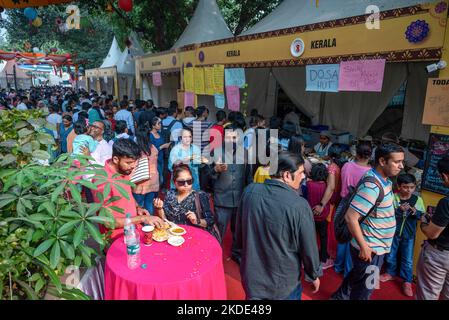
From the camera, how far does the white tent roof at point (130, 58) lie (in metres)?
13.1

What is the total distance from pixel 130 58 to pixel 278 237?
43.3 feet

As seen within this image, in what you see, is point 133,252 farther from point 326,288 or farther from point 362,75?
point 362,75

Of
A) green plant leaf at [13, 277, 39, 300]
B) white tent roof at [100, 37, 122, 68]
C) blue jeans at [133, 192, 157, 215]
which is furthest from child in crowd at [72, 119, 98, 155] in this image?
white tent roof at [100, 37, 122, 68]

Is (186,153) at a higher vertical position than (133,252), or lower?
higher

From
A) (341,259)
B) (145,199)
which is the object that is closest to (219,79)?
(145,199)

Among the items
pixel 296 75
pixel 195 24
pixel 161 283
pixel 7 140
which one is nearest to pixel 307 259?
pixel 161 283

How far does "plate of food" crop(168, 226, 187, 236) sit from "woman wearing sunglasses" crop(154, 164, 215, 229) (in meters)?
0.19

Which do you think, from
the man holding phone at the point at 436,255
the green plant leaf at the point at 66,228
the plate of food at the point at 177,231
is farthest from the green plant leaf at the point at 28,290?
the man holding phone at the point at 436,255

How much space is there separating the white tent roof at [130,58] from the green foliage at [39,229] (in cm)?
1201

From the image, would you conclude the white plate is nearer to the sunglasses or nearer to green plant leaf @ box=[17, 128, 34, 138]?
the sunglasses

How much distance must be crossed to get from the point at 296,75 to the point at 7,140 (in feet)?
22.7

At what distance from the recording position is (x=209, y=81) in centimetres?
705

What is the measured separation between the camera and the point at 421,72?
19.1 feet

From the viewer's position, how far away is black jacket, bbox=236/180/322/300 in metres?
2.12
